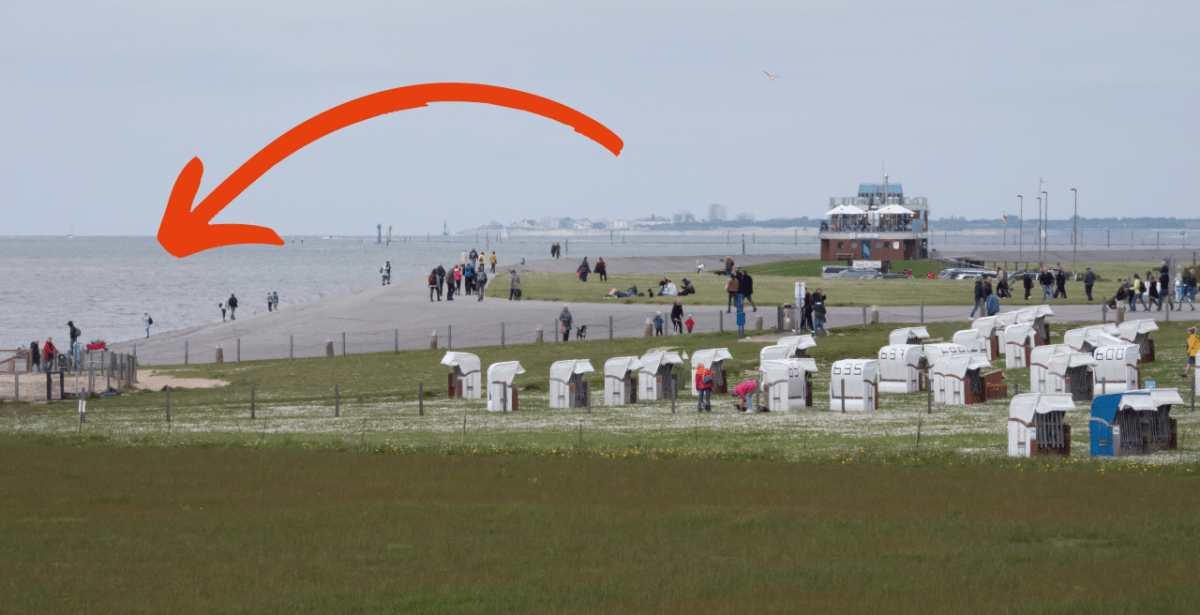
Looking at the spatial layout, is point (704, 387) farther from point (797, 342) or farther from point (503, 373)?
point (797, 342)

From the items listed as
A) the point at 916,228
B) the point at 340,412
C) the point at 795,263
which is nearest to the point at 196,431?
the point at 340,412

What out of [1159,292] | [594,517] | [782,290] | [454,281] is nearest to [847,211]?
[782,290]

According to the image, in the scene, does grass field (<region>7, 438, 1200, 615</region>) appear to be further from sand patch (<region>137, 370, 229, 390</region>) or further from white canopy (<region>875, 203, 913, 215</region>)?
white canopy (<region>875, 203, 913, 215</region>)

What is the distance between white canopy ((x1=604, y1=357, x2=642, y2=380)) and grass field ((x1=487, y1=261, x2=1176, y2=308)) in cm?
3507

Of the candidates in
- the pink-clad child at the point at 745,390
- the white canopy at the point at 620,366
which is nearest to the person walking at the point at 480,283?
the white canopy at the point at 620,366

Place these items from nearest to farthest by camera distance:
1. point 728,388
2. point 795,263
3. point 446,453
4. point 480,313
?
point 446,453 < point 728,388 < point 480,313 < point 795,263

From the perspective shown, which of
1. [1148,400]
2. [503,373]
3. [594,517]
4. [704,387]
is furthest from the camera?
[503,373]

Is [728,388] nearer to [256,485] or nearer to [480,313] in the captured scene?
[256,485]

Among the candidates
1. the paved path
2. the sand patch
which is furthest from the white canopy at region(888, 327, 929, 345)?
the sand patch

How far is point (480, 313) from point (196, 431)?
37.5m

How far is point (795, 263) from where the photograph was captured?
12131 cm

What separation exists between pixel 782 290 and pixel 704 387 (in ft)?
171

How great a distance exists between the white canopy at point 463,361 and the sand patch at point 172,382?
11.7m

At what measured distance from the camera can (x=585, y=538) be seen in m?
16.8
